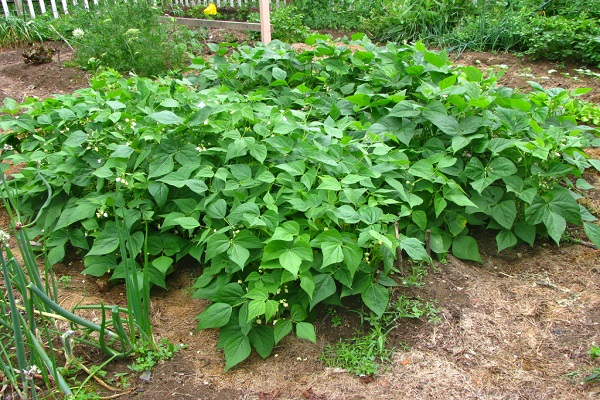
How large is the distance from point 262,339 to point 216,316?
0.71 ft

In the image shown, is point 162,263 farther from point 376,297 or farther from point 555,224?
point 555,224

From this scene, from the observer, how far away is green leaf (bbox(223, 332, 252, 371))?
2.18 m

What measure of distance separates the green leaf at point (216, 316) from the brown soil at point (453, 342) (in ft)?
0.47

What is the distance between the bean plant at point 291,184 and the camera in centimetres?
232

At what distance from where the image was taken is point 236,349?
2211mm

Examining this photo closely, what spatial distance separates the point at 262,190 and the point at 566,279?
5.27 ft

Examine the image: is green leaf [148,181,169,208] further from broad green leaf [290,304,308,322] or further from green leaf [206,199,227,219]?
broad green leaf [290,304,308,322]

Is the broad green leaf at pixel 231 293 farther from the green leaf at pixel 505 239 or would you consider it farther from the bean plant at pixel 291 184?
the green leaf at pixel 505 239

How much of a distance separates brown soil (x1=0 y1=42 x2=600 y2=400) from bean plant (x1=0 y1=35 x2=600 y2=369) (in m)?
0.10

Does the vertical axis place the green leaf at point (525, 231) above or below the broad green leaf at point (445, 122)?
below

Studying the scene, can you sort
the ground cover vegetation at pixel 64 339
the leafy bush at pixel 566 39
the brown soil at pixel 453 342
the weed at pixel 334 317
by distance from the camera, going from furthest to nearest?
the leafy bush at pixel 566 39 < the weed at pixel 334 317 < the brown soil at pixel 453 342 < the ground cover vegetation at pixel 64 339

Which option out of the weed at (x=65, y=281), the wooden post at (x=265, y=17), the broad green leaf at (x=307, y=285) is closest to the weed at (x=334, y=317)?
the broad green leaf at (x=307, y=285)

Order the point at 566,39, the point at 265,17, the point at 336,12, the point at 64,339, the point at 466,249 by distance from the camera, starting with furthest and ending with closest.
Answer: the point at 336,12 → the point at 265,17 → the point at 566,39 → the point at 466,249 → the point at 64,339

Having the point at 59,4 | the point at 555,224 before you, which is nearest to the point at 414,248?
the point at 555,224
